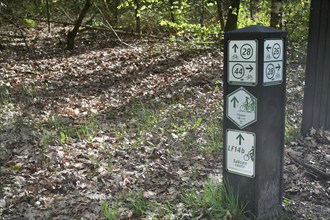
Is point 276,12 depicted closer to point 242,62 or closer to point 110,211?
point 242,62

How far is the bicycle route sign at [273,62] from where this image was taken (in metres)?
3.06

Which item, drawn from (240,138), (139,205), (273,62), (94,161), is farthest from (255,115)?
(94,161)

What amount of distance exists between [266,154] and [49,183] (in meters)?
2.62

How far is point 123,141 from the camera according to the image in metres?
5.84

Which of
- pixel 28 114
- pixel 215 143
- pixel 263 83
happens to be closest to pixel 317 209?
pixel 263 83

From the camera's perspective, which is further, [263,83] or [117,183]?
[117,183]

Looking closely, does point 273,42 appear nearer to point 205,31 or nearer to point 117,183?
point 117,183

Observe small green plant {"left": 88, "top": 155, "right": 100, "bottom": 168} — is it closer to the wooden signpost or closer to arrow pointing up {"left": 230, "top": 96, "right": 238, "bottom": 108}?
the wooden signpost

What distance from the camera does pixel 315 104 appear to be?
215 inches

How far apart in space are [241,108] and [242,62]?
38 cm

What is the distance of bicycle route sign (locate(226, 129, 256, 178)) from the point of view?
318 cm

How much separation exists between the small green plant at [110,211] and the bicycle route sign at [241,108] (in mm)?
1449

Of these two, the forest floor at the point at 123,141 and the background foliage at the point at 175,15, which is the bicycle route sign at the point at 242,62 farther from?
the background foliage at the point at 175,15

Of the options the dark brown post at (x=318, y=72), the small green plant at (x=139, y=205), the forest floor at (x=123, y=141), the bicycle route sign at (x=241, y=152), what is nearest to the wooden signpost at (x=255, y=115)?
the bicycle route sign at (x=241, y=152)
